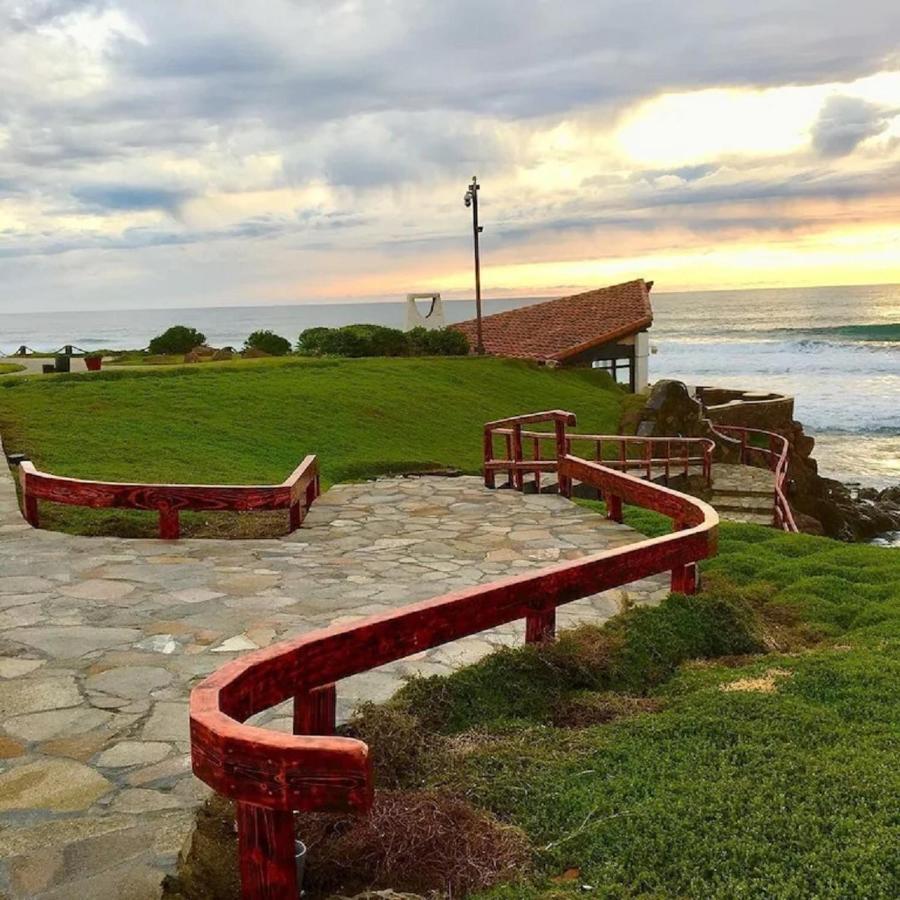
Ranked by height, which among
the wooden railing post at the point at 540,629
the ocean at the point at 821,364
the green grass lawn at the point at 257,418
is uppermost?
the wooden railing post at the point at 540,629

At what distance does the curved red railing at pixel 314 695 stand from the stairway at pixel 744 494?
1195 centimetres

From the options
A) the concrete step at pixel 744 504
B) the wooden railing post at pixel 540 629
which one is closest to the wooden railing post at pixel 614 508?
the wooden railing post at pixel 540 629

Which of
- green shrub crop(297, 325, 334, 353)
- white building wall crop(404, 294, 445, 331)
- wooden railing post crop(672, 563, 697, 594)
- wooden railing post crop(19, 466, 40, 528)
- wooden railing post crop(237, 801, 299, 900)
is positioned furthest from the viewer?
white building wall crop(404, 294, 445, 331)

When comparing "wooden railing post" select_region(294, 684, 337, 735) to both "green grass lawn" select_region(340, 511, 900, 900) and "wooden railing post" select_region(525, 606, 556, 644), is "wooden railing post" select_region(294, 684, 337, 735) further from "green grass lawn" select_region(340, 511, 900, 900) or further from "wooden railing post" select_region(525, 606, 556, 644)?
"wooden railing post" select_region(525, 606, 556, 644)

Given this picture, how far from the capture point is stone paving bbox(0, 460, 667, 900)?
12.1 ft

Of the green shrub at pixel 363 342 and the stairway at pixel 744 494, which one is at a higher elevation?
the green shrub at pixel 363 342

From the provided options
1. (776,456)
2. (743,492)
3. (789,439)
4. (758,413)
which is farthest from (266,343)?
(743,492)

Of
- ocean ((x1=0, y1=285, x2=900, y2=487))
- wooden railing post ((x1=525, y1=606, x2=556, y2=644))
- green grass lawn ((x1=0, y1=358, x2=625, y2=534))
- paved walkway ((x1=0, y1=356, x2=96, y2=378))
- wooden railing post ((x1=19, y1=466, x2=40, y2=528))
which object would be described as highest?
wooden railing post ((x1=525, y1=606, x2=556, y2=644))

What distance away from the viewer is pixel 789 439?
27875 millimetres

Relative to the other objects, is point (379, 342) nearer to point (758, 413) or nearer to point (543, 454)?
point (543, 454)

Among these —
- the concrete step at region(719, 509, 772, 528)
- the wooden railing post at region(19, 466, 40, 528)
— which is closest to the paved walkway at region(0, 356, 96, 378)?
the concrete step at region(719, 509, 772, 528)

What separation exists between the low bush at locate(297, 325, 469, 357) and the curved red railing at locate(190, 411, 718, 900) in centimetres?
2701

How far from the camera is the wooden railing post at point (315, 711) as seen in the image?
3.97m

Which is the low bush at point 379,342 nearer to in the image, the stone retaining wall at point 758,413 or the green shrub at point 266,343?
the green shrub at point 266,343
